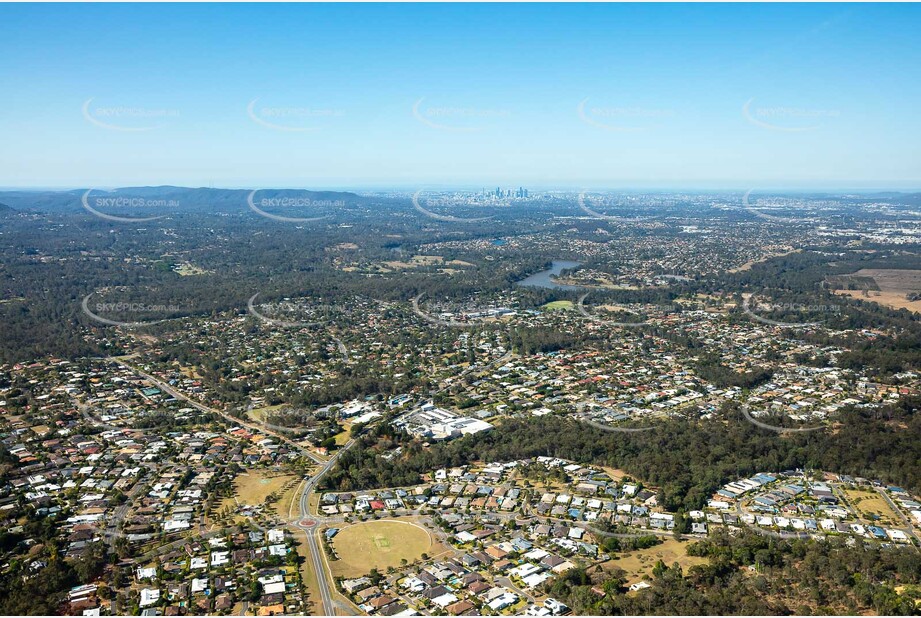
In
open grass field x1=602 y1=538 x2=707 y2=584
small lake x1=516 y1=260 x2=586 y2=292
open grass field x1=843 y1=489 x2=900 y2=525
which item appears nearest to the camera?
open grass field x1=602 y1=538 x2=707 y2=584

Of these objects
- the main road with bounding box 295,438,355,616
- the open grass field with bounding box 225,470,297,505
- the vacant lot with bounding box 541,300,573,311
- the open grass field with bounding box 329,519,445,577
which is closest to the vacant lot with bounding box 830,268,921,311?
the vacant lot with bounding box 541,300,573,311

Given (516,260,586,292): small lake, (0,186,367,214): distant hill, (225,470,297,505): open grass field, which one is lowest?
(225,470,297,505): open grass field

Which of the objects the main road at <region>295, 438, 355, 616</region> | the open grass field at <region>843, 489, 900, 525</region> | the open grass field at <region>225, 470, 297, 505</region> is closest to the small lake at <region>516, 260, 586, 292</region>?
the open grass field at <region>843, 489, 900, 525</region>

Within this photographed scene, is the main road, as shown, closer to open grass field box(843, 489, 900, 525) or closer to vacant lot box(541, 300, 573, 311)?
open grass field box(843, 489, 900, 525)

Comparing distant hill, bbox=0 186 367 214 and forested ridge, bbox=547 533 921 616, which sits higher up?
distant hill, bbox=0 186 367 214

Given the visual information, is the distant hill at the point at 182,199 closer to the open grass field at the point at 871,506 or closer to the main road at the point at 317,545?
the main road at the point at 317,545

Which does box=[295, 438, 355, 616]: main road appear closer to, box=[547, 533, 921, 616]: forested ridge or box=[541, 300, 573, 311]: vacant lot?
box=[547, 533, 921, 616]: forested ridge

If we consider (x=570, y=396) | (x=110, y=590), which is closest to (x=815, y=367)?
(x=570, y=396)

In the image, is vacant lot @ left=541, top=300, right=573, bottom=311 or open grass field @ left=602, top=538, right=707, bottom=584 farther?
vacant lot @ left=541, top=300, right=573, bottom=311

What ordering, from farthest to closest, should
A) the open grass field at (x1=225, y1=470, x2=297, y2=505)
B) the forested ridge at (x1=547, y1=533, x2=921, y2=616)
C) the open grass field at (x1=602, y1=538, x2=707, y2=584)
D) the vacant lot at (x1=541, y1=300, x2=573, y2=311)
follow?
the vacant lot at (x1=541, y1=300, x2=573, y2=311)
the open grass field at (x1=225, y1=470, x2=297, y2=505)
the open grass field at (x1=602, y1=538, x2=707, y2=584)
the forested ridge at (x1=547, y1=533, x2=921, y2=616)
